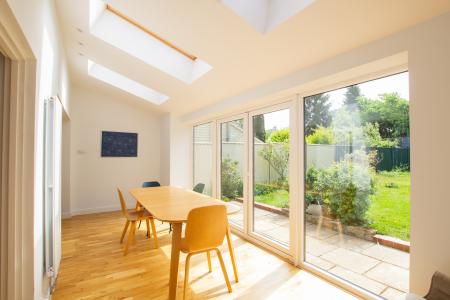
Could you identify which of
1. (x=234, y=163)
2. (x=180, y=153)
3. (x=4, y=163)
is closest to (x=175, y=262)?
(x=4, y=163)

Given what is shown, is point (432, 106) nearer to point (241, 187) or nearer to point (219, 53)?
point (219, 53)

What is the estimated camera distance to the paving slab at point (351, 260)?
2.22 m

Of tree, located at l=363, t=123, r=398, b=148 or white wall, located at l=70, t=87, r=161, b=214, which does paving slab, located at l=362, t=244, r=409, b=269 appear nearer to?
tree, located at l=363, t=123, r=398, b=148

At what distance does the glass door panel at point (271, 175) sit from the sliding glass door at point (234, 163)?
0.70ft

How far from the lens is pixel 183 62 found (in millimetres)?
3404

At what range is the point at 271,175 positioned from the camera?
337cm

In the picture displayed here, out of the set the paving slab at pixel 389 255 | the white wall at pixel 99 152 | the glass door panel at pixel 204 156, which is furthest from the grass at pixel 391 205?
the white wall at pixel 99 152

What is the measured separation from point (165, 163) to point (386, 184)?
4647 mm

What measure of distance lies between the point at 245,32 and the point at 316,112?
1.27 meters

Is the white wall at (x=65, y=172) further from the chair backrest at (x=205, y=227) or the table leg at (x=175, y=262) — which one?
the chair backrest at (x=205, y=227)

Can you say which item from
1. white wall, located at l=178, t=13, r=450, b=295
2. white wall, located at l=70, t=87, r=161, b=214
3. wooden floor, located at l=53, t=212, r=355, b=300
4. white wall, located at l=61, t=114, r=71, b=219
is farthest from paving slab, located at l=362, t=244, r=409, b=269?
white wall, located at l=61, t=114, r=71, b=219

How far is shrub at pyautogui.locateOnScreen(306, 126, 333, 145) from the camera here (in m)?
2.54

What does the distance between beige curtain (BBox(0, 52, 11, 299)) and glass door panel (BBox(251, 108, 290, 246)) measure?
9.01ft

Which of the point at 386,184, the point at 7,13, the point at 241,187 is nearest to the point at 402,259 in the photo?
the point at 386,184
